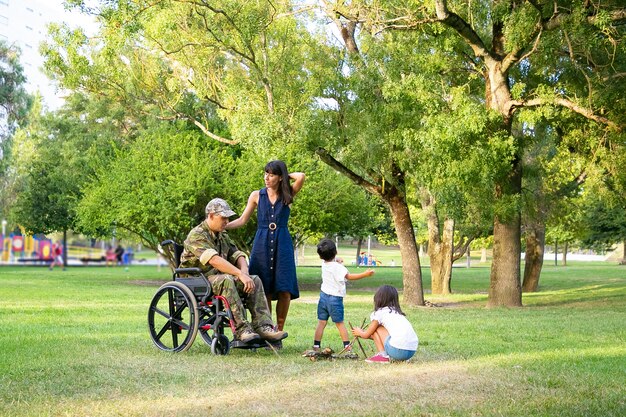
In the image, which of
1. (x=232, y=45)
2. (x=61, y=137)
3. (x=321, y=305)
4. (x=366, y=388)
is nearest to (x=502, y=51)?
(x=232, y=45)

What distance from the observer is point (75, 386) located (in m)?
7.34

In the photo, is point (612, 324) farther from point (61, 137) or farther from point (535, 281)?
point (61, 137)

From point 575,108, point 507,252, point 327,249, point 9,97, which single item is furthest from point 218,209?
point 9,97

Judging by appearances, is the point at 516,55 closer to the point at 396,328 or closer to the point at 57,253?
the point at 396,328

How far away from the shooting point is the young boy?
32.1 ft

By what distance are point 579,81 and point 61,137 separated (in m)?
36.4

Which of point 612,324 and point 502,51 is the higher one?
point 502,51

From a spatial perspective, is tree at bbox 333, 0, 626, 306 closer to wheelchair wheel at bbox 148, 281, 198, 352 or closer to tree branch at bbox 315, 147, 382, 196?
tree branch at bbox 315, 147, 382, 196

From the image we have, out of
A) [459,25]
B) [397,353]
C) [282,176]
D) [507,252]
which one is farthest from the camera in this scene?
[507,252]

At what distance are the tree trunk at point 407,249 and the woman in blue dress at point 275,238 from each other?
14.8m

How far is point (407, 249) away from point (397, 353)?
16811 millimetres

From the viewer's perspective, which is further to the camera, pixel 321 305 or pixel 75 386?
pixel 321 305

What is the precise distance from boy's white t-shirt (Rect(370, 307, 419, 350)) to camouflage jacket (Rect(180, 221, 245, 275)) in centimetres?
181

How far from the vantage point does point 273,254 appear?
1029 centimetres
